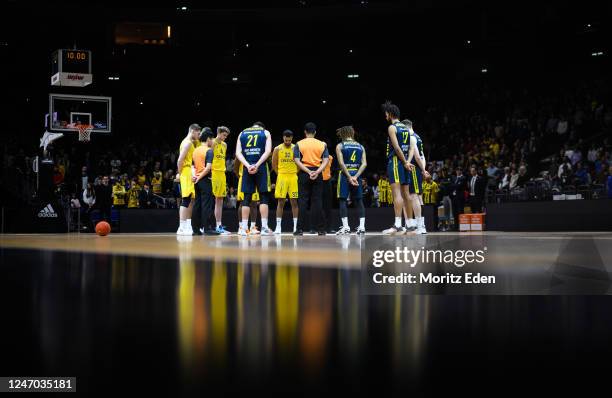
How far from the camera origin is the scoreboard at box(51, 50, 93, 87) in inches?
730

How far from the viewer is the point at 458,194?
17.6 metres

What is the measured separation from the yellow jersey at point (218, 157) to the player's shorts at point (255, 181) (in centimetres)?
51

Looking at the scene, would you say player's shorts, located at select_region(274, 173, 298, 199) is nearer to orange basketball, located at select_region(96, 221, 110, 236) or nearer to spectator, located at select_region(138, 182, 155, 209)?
orange basketball, located at select_region(96, 221, 110, 236)

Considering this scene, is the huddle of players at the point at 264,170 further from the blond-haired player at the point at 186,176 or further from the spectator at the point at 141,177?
the spectator at the point at 141,177

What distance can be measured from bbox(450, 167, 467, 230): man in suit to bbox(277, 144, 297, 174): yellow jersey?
26.0 feet

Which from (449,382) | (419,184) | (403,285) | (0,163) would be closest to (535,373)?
(449,382)

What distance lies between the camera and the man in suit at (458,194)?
17297 mm

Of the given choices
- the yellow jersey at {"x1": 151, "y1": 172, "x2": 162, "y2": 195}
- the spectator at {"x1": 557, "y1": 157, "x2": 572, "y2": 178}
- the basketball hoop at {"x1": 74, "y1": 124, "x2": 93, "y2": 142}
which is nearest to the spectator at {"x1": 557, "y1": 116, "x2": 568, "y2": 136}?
the spectator at {"x1": 557, "y1": 157, "x2": 572, "y2": 178}

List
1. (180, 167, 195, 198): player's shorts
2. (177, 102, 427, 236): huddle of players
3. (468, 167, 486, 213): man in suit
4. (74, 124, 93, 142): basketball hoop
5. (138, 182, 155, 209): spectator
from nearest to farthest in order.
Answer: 1. (177, 102, 427, 236): huddle of players
2. (180, 167, 195, 198): player's shorts
3. (468, 167, 486, 213): man in suit
4. (74, 124, 93, 142): basketball hoop
5. (138, 182, 155, 209): spectator

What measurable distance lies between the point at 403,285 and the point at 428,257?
64cm

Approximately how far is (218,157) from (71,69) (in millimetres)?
10153

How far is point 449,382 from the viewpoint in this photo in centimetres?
104

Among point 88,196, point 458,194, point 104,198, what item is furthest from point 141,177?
point 458,194

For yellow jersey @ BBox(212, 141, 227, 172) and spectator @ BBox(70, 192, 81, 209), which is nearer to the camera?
yellow jersey @ BBox(212, 141, 227, 172)
